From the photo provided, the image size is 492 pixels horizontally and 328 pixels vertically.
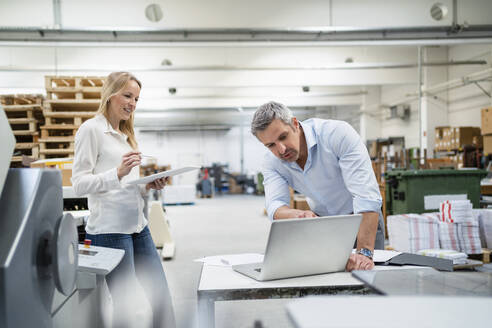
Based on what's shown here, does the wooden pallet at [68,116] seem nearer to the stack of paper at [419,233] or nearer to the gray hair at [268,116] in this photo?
the gray hair at [268,116]

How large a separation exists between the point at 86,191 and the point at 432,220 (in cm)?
358

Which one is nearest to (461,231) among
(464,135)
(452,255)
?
(452,255)

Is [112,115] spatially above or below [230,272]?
above

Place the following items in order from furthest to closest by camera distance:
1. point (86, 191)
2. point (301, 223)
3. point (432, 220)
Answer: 1. point (432, 220)
2. point (86, 191)
3. point (301, 223)

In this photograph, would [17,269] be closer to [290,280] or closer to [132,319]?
[290,280]

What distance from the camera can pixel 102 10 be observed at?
5574 mm

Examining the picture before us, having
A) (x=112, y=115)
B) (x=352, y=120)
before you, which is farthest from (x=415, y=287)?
(x=352, y=120)

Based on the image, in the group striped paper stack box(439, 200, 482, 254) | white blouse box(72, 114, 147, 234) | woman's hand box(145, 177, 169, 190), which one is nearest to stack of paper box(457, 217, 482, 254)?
striped paper stack box(439, 200, 482, 254)

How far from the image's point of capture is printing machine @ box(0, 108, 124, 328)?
825 millimetres

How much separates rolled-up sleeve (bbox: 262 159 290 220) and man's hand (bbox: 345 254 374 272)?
0.48 m

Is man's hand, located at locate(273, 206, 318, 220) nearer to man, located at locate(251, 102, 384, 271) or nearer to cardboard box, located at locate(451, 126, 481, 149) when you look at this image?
man, located at locate(251, 102, 384, 271)

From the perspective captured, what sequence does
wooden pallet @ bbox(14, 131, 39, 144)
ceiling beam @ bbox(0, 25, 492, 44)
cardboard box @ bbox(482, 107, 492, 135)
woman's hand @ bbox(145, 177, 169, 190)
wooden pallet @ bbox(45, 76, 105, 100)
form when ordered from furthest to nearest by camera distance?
cardboard box @ bbox(482, 107, 492, 135)
ceiling beam @ bbox(0, 25, 492, 44)
wooden pallet @ bbox(14, 131, 39, 144)
wooden pallet @ bbox(45, 76, 105, 100)
woman's hand @ bbox(145, 177, 169, 190)

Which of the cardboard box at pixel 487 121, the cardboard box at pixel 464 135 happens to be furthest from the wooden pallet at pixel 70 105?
the cardboard box at pixel 464 135

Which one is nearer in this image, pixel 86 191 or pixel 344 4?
pixel 86 191
